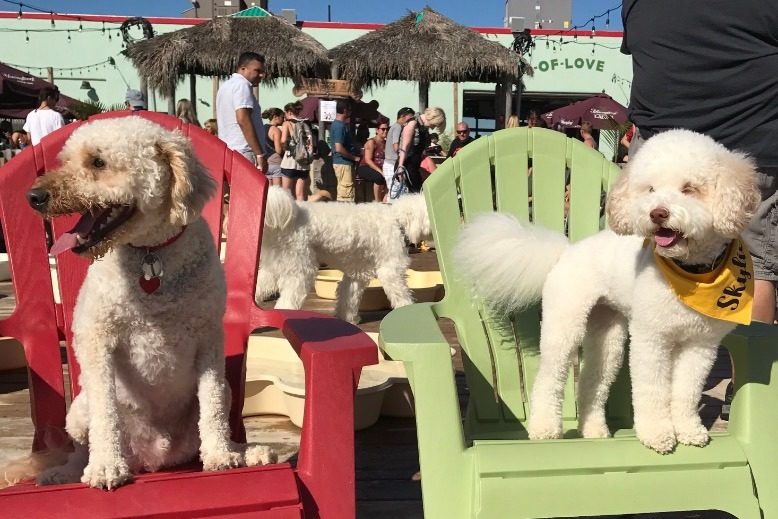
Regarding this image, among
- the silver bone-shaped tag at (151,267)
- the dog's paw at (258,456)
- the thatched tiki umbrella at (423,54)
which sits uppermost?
the thatched tiki umbrella at (423,54)

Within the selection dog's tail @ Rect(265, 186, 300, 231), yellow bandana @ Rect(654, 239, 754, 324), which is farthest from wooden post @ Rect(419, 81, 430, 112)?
yellow bandana @ Rect(654, 239, 754, 324)

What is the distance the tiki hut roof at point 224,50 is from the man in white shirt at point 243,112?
5260mm

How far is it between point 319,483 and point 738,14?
6.05 feet

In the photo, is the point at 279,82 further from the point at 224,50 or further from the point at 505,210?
the point at 505,210

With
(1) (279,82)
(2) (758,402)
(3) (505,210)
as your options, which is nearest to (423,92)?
(1) (279,82)

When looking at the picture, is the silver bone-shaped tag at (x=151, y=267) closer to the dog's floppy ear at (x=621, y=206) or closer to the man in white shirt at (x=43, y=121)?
the dog's floppy ear at (x=621, y=206)

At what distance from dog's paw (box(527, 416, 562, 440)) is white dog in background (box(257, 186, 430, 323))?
8.80 feet

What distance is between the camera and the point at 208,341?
1.82 meters

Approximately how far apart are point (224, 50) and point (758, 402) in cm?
985

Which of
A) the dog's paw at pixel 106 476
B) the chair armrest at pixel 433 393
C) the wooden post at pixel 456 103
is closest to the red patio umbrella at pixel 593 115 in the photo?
the wooden post at pixel 456 103

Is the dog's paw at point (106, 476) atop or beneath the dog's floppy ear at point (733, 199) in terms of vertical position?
beneath

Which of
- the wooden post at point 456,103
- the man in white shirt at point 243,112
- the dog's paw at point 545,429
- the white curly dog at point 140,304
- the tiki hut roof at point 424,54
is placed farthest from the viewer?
the wooden post at point 456,103

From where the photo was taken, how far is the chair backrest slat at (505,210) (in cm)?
239

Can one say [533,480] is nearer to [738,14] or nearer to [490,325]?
[490,325]
